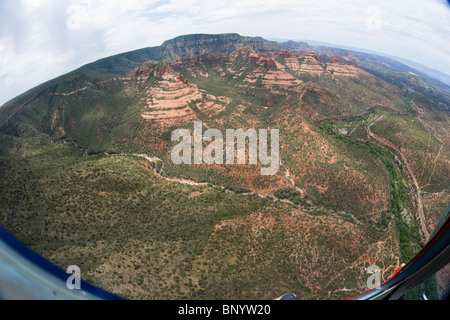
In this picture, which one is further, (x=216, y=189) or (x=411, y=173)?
(x=411, y=173)

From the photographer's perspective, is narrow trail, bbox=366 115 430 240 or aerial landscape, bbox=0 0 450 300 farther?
narrow trail, bbox=366 115 430 240

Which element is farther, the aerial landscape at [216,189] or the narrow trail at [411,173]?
the narrow trail at [411,173]

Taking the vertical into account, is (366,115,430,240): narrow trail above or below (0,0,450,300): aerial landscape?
below

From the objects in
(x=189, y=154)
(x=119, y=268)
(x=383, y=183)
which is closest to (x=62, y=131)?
(x=189, y=154)

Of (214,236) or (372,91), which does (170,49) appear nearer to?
(372,91)

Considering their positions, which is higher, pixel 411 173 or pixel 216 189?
pixel 216 189

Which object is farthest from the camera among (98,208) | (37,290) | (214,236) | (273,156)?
(273,156)

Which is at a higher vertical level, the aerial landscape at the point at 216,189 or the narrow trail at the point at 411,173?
the aerial landscape at the point at 216,189
